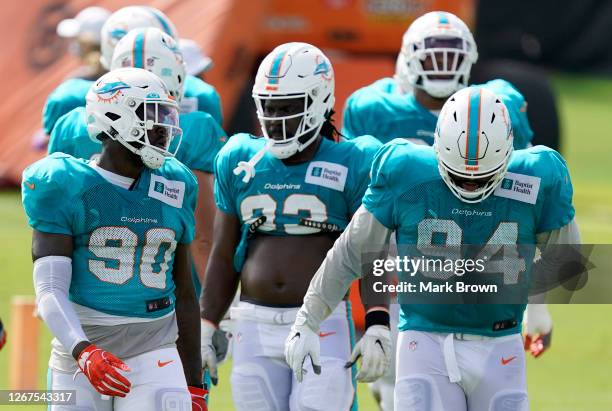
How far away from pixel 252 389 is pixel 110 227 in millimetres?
940

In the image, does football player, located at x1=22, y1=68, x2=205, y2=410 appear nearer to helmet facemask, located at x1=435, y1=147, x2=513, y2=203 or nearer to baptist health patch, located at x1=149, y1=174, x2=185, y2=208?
baptist health patch, located at x1=149, y1=174, x2=185, y2=208

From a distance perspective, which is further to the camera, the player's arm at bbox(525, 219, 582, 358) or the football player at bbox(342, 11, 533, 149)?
the football player at bbox(342, 11, 533, 149)

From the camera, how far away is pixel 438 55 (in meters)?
6.62

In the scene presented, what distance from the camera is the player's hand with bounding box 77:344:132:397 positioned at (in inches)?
185

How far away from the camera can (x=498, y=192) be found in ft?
16.1

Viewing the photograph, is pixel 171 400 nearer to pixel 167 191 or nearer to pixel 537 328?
pixel 167 191

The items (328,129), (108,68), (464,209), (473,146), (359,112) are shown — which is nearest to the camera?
(473,146)

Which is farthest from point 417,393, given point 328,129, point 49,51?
point 49,51

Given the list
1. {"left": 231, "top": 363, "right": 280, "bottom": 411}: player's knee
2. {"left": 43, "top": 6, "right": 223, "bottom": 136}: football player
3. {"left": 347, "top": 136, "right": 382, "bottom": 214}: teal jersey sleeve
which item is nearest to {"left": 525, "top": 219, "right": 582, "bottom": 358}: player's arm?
{"left": 347, "top": 136, "right": 382, "bottom": 214}: teal jersey sleeve

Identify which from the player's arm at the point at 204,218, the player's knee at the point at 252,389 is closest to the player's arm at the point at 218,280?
the player's knee at the point at 252,389

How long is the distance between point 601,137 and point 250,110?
31.0 feet

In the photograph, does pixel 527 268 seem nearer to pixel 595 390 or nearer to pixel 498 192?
pixel 498 192

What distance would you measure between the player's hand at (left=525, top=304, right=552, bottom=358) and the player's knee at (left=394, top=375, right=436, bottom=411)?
2.65ft

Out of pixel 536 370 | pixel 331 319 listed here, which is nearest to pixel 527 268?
pixel 331 319
